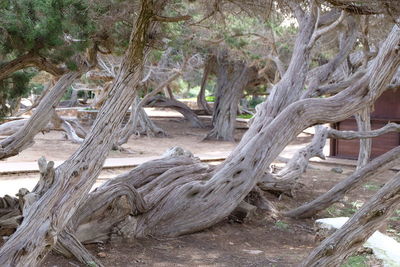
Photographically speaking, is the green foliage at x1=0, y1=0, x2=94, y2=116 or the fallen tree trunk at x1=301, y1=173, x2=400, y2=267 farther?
the green foliage at x1=0, y1=0, x2=94, y2=116

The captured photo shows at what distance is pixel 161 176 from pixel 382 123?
8355 mm

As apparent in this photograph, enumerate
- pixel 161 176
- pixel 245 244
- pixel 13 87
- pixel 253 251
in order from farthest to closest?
pixel 161 176 < pixel 245 244 < pixel 253 251 < pixel 13 87

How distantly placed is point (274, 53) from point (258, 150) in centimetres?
589

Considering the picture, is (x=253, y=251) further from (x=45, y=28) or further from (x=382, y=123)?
(x=382, y=123)

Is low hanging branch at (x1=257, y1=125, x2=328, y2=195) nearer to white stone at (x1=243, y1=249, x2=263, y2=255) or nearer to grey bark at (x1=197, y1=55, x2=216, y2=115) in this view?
white stone at (x1=243, y1=249, x2=263, y2=255)

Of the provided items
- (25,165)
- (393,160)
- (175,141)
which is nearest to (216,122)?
(175,141)

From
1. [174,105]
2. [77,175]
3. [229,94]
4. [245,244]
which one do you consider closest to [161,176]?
[245,244]

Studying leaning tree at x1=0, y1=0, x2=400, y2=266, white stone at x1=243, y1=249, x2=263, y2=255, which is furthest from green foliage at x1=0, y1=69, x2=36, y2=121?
white stone at x1=243, y1=249, x2=263, y2=255

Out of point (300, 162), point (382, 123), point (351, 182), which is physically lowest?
point (300, 162)

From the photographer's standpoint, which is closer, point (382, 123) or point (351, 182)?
point (351, 182)

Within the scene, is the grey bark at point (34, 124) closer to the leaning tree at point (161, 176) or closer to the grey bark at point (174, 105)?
the leaning tree at point (161, 176)

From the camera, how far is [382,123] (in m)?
→ 14.0

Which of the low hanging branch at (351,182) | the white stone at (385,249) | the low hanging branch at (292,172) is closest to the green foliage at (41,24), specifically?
the white stone at (385,249)

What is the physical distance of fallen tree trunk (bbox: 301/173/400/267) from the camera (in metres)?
3.26
